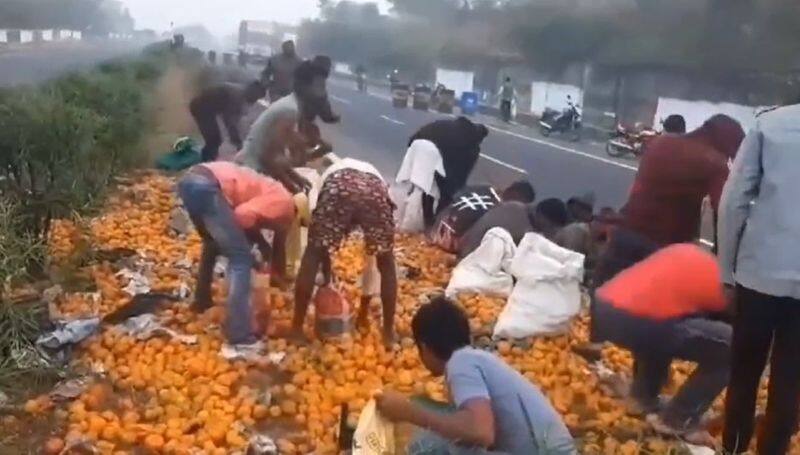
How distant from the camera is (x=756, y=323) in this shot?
3.64 metres

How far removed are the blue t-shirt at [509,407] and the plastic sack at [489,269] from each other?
3.03 m

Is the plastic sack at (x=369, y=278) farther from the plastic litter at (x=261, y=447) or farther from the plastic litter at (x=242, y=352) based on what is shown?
the plastic litter at (x=261, y=447)

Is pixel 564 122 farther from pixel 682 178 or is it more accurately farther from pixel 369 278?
pixel 682 178

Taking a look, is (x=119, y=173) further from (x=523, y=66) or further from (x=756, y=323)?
(x=523, y=66)

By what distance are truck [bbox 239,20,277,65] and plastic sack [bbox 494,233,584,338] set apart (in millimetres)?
5108

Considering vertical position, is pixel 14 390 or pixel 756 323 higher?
pixel 756 323

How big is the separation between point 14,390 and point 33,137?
2.18m

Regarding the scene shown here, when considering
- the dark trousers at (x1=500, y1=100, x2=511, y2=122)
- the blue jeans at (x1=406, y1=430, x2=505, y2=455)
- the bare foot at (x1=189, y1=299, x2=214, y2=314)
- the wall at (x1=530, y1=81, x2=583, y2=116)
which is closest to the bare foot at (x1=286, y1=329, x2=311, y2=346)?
the bare foot at (x1=189, y1=299, x2=214, y2=314)

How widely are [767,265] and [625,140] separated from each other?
11.8 metres

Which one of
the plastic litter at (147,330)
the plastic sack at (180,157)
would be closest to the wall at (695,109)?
the plastic sack at (180,157)

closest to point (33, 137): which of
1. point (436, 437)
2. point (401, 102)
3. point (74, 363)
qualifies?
point (74, 363)

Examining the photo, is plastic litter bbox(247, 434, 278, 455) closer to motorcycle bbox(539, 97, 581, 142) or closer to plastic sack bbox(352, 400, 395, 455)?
plastic sack bbox(352, 400, 395, 455)

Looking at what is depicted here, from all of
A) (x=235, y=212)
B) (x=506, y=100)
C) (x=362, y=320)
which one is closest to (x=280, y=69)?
(x=362, y=320)

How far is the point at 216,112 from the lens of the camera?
978 cm
